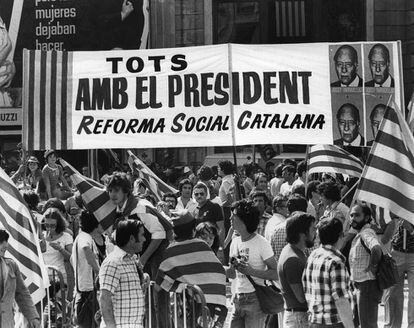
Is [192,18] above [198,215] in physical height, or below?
above

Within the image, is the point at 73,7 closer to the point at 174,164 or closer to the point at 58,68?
the point at 174,164

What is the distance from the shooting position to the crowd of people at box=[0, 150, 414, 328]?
8969 millimetres

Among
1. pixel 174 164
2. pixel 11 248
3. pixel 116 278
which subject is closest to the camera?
pixel 116 278

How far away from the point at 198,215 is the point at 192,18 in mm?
13945

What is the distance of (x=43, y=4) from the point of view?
28219mm

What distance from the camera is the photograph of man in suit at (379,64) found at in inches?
539

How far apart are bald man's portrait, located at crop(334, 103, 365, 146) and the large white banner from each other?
0.03 feet

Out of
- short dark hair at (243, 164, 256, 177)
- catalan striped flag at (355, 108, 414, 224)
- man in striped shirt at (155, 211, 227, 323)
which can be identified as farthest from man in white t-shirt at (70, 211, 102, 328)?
short dark hair at (243, 164, 256, 177)

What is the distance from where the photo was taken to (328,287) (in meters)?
8.87

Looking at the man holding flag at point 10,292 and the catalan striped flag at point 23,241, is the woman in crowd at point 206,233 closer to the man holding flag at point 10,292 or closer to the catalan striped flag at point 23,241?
the catalan striped flag at point 23,241

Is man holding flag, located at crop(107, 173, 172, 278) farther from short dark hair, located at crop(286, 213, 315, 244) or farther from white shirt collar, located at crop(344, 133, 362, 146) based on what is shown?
white shirt collar, located at crop(344, 133, 362, 146)

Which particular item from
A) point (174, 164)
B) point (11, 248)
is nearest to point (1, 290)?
point (11, 248)

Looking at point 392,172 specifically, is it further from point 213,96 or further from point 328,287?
point 213,96

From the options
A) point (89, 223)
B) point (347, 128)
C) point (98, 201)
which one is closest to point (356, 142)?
point (347, 128)
